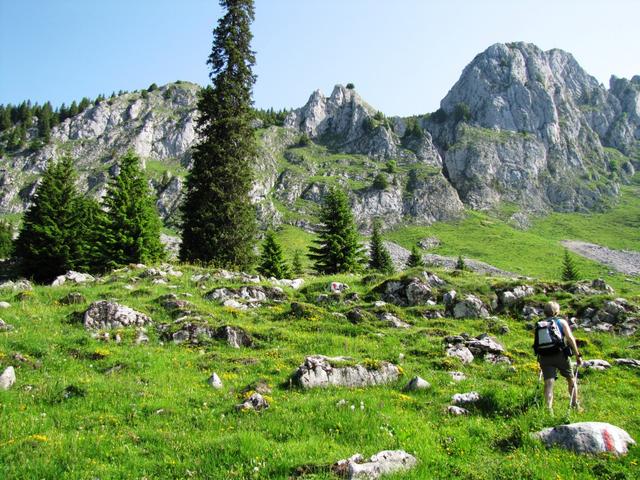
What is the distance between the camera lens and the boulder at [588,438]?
25.6ft

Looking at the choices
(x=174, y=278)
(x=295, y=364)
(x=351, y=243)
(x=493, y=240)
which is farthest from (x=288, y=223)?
(x=295, y=364)

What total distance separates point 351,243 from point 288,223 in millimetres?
138738

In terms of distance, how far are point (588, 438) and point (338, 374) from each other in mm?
6508

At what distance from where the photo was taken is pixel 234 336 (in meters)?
16.9

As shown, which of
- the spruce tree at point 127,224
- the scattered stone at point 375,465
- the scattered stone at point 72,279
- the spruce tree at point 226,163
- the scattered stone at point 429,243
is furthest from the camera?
the scattered stone at point 429,243

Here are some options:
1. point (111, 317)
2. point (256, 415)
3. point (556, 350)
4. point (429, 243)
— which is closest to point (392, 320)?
point (556, 350)

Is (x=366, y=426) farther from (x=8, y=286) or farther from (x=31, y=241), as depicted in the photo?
(x=31, y=241)

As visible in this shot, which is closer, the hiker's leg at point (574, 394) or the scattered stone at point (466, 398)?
the hiker's leg at point (574, 394)

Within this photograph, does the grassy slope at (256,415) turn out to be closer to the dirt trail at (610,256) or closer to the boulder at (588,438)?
the boulder at (588,438)

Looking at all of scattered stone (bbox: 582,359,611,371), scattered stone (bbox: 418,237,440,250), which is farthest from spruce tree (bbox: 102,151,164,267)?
scattered stone (bbox: 418,237,440,250)

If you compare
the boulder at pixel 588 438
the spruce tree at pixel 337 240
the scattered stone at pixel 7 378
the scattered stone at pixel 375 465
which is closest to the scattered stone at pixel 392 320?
the boulder at pixel 588 438

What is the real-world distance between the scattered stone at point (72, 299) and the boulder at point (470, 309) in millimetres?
18260

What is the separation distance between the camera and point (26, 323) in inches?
654

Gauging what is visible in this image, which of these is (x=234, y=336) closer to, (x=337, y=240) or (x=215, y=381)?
(x=215, y=381)
